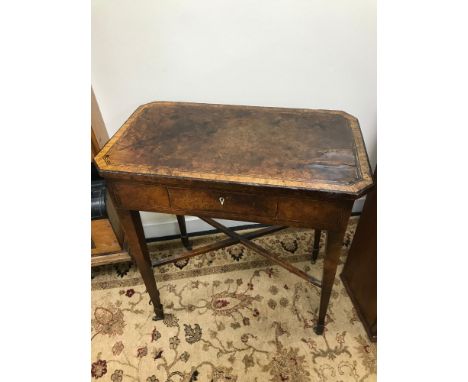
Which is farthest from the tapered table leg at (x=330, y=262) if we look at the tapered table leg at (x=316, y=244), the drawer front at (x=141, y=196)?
the drawer front at (x=141, y=196)

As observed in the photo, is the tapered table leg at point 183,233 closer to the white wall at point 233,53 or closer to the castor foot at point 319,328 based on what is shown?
the white wall at point 233,53

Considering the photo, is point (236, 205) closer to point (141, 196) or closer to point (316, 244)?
point (141, 196)

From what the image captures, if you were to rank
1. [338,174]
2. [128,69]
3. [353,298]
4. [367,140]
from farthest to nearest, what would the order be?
[367,140] < [353,298] < [128,69] < [338,174]

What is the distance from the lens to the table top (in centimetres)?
85

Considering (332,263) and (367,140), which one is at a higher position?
(367,140)

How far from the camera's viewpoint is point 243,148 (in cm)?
96

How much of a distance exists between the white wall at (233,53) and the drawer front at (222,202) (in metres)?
0.62

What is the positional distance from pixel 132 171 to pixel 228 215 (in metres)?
0.33

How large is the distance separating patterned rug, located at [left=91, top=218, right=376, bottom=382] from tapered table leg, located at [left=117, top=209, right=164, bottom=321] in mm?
170

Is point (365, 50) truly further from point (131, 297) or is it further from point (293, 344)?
point (131, 297)

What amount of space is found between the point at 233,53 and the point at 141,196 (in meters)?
0.74

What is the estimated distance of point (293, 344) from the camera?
4.21 feet

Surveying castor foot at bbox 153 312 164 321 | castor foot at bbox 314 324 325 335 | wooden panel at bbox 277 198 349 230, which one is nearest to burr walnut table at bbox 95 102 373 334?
wooden panel at bbox 277 198 349 230
